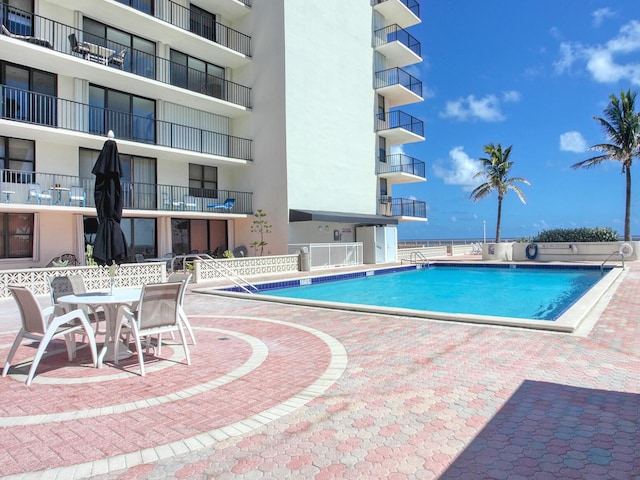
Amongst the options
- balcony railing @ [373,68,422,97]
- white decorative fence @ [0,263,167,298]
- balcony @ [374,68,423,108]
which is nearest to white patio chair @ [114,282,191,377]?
white decorative fence @ [0,263,167,298]

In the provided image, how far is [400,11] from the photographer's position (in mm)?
29594

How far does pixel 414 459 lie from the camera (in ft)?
9.92

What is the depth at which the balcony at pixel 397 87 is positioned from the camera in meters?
28.4

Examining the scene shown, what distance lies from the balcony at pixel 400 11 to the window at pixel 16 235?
80.3 ft

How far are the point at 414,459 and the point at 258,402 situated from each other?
5.48ft

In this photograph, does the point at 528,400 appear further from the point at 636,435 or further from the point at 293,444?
the point at 293,444

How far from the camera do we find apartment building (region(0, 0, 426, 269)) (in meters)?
15.7

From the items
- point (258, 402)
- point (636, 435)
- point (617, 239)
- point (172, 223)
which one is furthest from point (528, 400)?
point (617, 239)

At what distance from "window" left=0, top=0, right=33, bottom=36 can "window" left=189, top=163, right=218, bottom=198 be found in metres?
8.37

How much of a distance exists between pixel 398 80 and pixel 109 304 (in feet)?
89.8

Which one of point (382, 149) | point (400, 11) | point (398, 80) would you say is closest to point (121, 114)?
point (382, 149)

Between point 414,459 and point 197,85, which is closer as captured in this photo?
point 414,459

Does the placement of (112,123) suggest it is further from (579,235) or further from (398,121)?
(579,235)

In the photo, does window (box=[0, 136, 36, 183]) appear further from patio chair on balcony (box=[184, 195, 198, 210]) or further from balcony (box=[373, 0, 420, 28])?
balcony (box=[373, 0, 420, 28])
